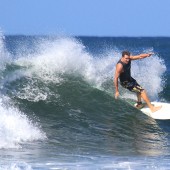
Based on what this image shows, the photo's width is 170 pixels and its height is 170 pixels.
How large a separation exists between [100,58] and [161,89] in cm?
209

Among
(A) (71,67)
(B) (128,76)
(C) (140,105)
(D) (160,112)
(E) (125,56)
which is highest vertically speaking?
(E) (125,56)

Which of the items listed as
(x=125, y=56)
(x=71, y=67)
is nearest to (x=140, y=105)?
(x=125, y=56)

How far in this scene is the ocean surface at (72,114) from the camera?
8547mm

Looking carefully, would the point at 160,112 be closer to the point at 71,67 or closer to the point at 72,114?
the point at 72,114

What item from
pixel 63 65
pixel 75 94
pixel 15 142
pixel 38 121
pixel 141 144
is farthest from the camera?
pixel 63 65

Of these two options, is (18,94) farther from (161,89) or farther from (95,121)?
(161,89)

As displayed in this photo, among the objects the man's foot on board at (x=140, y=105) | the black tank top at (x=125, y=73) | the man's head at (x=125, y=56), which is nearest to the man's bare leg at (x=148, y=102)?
the man's foot on board at (x=140, y=105)

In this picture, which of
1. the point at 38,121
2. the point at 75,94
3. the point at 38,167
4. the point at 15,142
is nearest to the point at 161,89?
the point at 75,94

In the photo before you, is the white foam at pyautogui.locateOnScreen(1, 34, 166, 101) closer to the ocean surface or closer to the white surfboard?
Answer: the ocean surface

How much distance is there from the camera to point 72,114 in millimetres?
12422

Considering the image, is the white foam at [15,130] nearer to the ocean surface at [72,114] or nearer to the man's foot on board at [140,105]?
the ocean surface at [72,114]

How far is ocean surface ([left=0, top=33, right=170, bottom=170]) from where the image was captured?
8.55 metres

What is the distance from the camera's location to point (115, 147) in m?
9.78

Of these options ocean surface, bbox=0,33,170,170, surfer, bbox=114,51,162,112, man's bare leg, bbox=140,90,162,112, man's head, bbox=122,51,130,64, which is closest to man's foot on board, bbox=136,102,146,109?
surfer, bbox=114,51,162,112
